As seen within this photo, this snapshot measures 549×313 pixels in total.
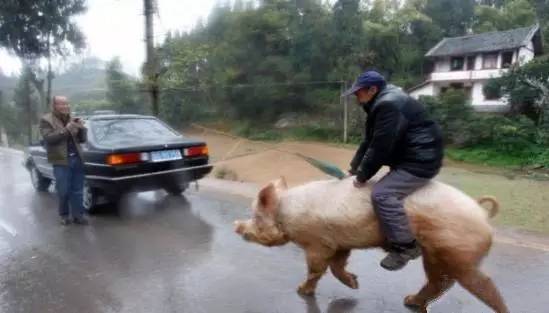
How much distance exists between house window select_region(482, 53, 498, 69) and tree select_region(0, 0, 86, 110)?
25008 mm

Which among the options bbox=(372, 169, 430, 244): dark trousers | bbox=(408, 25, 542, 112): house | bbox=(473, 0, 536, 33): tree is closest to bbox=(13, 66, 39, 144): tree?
bbox=(408, 25, 542, 112): house

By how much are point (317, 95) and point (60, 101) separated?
19019 millimetres

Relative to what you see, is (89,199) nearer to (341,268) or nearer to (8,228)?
(8,228)

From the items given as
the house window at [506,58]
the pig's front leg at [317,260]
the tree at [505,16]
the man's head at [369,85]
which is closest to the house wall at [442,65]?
the house window at [506,58]

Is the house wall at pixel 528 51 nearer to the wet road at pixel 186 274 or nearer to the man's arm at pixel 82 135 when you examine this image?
the wet road at pixel 186 274

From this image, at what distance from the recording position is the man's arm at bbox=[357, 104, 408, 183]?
Answer: 2945 millimetres

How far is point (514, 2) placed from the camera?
32781 millimetres

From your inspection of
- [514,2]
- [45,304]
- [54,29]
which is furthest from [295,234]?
[514,2]

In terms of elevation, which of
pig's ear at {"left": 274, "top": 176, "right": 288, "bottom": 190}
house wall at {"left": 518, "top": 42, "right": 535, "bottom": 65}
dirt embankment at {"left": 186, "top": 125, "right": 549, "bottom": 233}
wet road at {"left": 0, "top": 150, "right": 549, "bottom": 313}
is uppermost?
house wall at {"left": 518, "top": 42, "right": 535, "bottom": 65}

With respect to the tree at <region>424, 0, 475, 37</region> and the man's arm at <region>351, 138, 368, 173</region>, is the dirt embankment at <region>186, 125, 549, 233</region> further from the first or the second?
the tree at <region>424, 0, 475, 37</region>

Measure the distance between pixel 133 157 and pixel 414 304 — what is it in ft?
15.1

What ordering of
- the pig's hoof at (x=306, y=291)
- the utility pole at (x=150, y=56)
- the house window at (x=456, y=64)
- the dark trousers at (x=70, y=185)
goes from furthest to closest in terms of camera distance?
the house window at (x=456, y=64)
the utility pole at (x=150, y=56)
the dark trousers at (x=70, y=185)
the pig's hoof at (x=306, y=291)

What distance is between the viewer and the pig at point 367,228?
2883 mm

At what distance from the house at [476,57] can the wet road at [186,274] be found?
23.6 m
